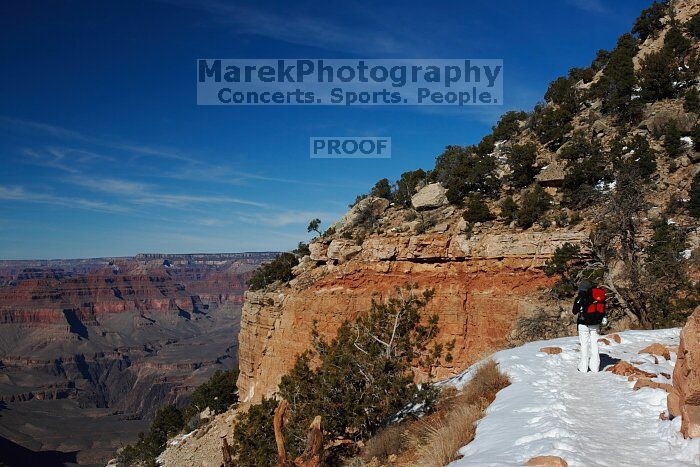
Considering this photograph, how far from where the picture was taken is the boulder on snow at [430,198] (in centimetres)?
2727

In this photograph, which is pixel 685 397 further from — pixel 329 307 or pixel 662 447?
pixel 329 307

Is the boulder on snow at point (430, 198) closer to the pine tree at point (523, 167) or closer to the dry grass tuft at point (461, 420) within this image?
the pine tree at point (523, 167)

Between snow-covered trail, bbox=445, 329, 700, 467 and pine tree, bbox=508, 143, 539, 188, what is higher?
pine tree, bbox=508, 143, 539, 188

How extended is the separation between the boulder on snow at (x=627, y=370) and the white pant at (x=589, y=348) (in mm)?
318

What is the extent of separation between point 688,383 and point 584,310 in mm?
4225

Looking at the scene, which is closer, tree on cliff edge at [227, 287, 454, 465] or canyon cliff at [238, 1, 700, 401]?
tree on cliff edge at [227, 287, 454, 465]

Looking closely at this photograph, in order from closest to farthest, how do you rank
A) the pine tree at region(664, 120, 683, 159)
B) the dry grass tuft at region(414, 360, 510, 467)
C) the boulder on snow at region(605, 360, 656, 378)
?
the dry grass tuft at region(414, 360, 510, 467)
the boulder on snow at region(605, 360, 656, 378)
the pine tree at region(664, 120, 683, 159)

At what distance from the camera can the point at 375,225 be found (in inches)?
1094

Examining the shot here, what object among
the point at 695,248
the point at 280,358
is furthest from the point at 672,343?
the point at 280,358

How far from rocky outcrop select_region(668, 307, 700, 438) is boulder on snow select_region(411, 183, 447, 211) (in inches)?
841

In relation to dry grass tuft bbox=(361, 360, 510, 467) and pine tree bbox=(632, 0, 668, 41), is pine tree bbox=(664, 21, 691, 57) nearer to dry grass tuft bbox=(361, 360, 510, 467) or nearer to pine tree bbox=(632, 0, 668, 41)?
pine tree bbox=(632, 0, 668, 41)

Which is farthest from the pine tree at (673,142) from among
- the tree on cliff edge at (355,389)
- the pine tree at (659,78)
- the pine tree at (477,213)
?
the tree on cliff edge at (355,389)

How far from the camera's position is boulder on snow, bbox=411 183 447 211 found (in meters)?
27.3

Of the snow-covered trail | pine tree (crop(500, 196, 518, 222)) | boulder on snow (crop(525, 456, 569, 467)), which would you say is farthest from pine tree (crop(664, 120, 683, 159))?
boulder on snow (crop(525, 456, 569, 467))
